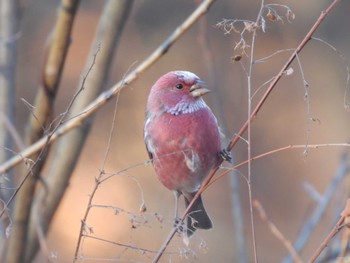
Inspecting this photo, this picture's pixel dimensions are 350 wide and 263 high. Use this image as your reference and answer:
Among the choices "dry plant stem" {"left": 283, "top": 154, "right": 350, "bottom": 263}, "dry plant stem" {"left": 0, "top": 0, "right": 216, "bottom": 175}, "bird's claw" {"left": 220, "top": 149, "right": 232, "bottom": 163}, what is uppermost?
"dry plant stem" {"left": 0, "top": 0, "right": 216, "bottom": 175}

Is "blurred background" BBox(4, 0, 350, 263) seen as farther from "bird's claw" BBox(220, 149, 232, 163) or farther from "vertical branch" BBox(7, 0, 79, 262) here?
"vertical branch" BBox(7, 0, 79, 262)

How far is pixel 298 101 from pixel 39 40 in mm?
3658

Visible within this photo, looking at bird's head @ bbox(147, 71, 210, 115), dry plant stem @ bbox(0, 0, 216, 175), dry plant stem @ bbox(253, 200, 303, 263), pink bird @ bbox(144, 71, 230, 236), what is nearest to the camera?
dry plant stem @ bbox(253, 200, 303, 263)

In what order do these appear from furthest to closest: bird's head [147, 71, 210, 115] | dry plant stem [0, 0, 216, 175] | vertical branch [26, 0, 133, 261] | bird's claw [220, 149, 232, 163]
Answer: bird's head [147, 71, 210, 115] → vertical branch [26, 0, 133, 261] → bird's claw [220, 149, 232, 163] → dry plant stem [0, 0, 216, 175]

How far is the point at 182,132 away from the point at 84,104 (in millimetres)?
490

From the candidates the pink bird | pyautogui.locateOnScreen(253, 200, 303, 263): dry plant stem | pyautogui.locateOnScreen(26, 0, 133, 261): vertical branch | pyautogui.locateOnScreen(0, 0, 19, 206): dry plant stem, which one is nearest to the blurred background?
the pink bird

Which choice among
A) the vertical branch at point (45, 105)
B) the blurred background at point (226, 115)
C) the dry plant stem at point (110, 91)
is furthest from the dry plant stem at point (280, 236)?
the blurred background at point (226, 115)

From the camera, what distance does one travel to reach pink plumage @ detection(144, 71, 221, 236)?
3771 mm

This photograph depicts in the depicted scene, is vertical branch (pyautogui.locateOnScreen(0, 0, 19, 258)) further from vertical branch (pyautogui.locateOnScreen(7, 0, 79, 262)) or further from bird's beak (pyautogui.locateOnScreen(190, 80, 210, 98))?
bird's beak (pyautogui.locateOnScreen(190, 80, 210, 98))

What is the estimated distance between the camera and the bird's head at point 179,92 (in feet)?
12.8

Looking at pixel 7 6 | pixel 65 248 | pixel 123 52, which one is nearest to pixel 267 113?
pixel 123 52

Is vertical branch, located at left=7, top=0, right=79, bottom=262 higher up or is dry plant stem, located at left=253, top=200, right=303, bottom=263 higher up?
vertical branch, located at left=7, top=0, right=79, bottom=262

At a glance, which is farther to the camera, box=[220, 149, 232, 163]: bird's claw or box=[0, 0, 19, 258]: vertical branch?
box=[0, 0, 19, 258]: vertical branch

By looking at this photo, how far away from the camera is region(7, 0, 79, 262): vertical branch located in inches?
128
